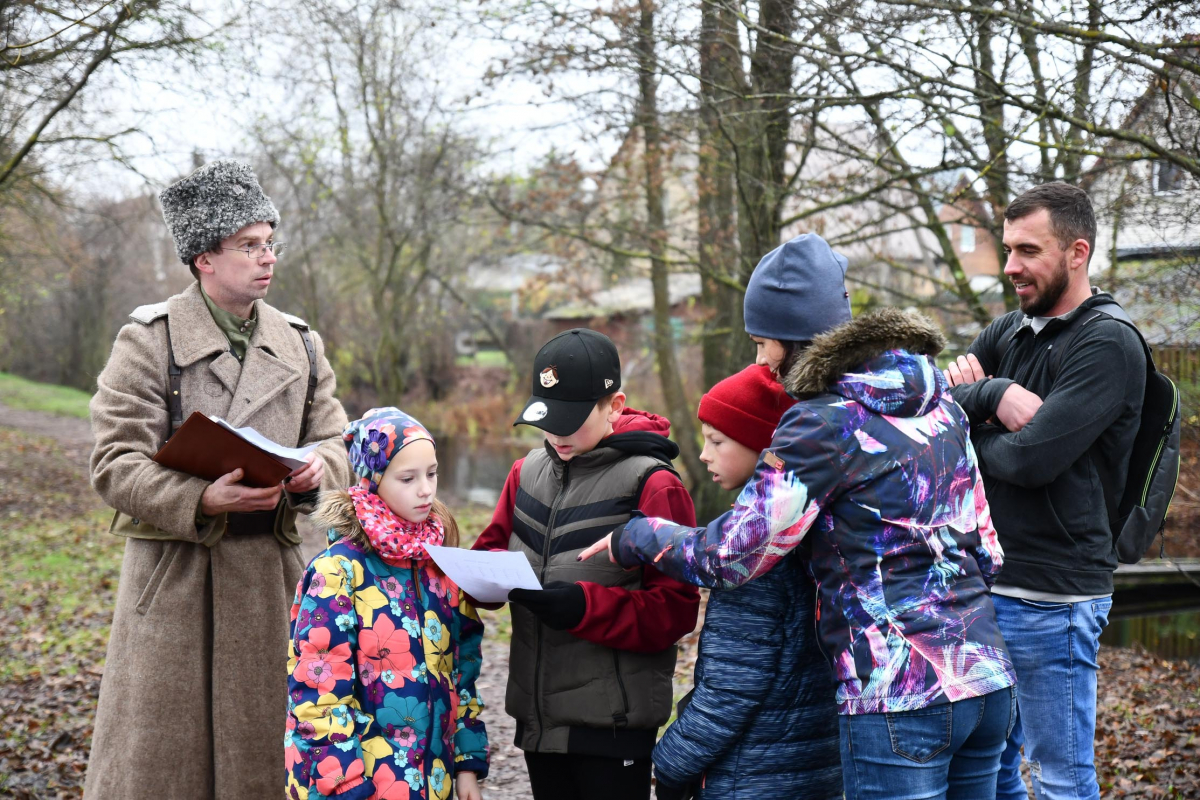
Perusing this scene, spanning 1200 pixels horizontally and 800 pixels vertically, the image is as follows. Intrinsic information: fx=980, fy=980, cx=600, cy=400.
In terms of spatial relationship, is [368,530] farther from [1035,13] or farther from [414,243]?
[414,243]

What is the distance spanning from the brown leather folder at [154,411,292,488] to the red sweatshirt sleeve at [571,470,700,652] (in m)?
0.99

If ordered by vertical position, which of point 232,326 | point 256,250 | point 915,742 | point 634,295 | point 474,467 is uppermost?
point 634,295

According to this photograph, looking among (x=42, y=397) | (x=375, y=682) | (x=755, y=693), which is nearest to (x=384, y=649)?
(x=375, y=682)

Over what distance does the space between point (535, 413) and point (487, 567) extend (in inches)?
18.6

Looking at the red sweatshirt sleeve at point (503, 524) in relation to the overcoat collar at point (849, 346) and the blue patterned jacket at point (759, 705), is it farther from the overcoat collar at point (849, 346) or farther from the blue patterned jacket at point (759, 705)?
the overcoat collar at point (849, 346)

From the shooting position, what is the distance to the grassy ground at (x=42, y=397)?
28.8 m

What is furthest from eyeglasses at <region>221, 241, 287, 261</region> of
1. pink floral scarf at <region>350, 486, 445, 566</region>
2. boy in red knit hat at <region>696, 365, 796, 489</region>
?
boy in red knit hat at <region>696, 365, 796, 489</region>

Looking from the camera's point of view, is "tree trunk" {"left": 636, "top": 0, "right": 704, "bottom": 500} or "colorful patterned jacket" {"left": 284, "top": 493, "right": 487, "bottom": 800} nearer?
"colorful patterned jacket" {"left": 284, "top": 493, "right": 487, "bottom": 800}

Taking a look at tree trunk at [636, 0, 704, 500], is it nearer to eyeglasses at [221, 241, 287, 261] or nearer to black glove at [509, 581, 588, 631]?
eyeglasses at [221, 241, 287, 261]

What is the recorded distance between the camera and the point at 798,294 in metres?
2.50

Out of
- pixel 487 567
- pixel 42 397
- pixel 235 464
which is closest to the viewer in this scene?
pixel 487 567

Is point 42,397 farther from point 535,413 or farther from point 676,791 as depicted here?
point 676,791

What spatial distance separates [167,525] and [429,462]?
83cm

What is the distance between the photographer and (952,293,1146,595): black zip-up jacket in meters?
2.83
